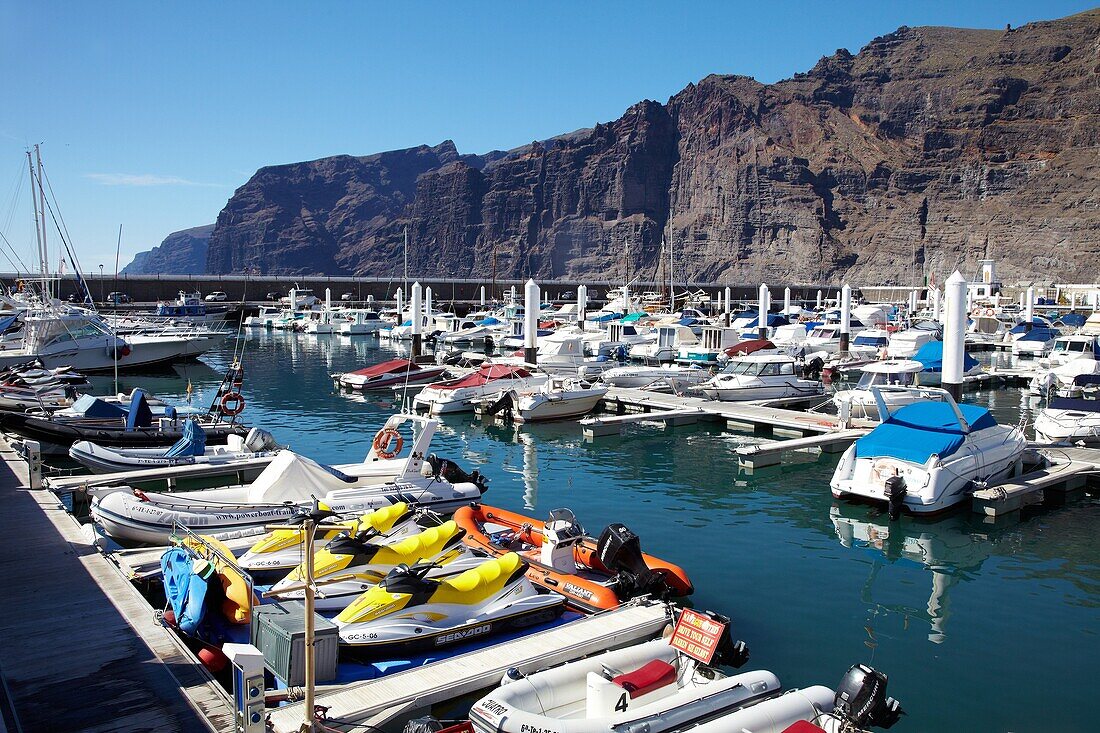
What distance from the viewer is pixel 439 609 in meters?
10.7

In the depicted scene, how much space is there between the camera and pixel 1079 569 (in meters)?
15.5

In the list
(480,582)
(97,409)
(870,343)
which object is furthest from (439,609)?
(870,343)

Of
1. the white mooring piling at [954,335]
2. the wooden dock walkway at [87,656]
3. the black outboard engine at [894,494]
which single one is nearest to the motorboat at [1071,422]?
the white mooring piling at [954,335]

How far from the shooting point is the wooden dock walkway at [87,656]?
8.16 metres

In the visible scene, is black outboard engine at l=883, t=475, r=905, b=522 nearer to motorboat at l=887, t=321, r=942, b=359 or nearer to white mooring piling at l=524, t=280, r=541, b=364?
white mooring piling at l=524, t=280, r=541, b=364

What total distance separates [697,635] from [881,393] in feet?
57.0

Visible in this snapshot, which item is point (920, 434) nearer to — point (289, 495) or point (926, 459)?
point (926, 459)

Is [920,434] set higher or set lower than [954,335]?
lower

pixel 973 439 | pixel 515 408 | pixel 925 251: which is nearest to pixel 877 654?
pixel 973 439

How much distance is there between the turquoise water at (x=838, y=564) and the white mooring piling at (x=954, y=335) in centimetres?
452

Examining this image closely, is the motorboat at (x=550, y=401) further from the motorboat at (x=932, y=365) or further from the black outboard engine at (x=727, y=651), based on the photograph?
the black outboard engine at (x=727, y=651)

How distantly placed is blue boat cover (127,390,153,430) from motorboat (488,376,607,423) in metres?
11.6

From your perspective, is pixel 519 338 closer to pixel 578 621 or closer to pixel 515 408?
pixel 515 408

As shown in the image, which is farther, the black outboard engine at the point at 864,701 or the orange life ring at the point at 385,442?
the orange life ring at the point at 385,442
